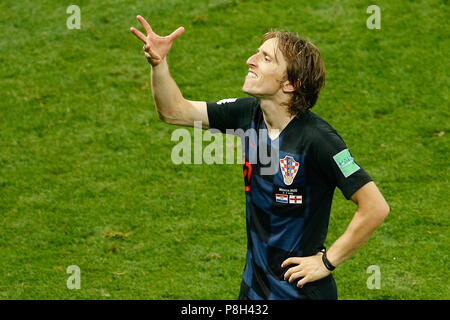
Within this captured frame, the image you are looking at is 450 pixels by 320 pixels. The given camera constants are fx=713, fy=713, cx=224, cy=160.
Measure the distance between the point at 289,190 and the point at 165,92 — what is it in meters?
1.01

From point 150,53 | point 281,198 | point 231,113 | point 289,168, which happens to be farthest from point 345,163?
point 150,53

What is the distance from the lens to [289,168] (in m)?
4.27

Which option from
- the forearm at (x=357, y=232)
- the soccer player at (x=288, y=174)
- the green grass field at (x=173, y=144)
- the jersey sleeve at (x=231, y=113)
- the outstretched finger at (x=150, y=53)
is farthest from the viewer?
the green grass field at (x=173, y=144)

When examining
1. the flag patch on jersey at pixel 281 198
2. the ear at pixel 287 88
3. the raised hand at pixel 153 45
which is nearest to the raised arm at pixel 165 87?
the raised hand at pixel 153 45

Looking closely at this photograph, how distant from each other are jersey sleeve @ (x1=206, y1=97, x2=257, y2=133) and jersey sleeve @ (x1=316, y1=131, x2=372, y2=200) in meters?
0.65

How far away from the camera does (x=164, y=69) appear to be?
443 cm

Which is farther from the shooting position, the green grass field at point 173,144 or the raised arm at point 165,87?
the green grass field at point 173,144

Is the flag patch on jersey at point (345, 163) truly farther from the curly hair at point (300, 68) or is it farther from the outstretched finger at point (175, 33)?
the outstretched finger at point (175, 33)

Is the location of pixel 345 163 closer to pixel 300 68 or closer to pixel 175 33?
pixel 300 68

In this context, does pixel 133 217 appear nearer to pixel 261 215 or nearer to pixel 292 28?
pixel 261 215

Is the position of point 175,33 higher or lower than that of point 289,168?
higher

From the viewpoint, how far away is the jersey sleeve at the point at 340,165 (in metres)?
4.05

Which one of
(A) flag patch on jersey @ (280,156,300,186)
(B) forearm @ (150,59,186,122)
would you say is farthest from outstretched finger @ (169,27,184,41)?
(A) flag patch on jersey @ (280,156,300,186)

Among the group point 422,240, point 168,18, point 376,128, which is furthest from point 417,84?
point 168,18
